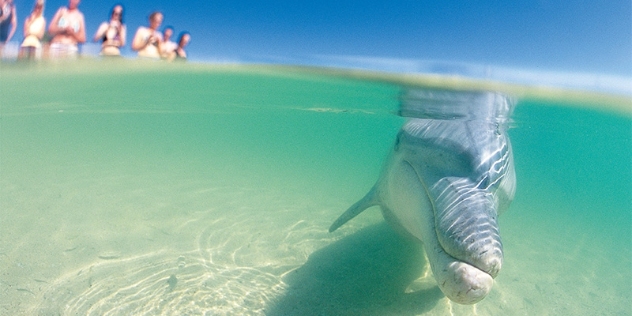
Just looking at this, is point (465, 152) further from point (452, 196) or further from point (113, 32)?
point (113, 32)

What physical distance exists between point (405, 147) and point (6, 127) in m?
29.4

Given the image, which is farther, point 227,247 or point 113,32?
point 113,32

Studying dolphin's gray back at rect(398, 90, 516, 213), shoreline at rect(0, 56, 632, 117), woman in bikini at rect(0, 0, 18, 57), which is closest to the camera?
dolphin's gray back at rect(398, 90, 516, 213)

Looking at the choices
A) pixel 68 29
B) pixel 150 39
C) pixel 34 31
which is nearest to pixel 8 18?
pixel 34 31

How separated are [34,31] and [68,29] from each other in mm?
773

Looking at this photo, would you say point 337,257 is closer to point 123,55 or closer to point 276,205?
point 276,205

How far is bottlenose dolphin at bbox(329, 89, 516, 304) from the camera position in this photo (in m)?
2.61

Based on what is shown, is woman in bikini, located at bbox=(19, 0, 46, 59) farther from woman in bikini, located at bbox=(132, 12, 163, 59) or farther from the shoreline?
woman in bikini, located at bbox=(132, 12, 163, 59)

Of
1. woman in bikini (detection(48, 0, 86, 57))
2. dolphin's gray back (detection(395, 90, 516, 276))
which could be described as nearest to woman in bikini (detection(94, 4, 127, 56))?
woman in bikini (detection(48, 0, 86, 57))

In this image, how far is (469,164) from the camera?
12.0ft

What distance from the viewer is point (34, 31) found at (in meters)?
7.48

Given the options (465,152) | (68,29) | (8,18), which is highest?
(8,18)

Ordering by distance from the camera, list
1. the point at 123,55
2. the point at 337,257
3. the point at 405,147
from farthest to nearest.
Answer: the point at 123,55, the point at 337,257, the point at 405,147

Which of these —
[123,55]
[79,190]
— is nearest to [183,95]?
[123,55]
